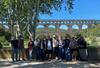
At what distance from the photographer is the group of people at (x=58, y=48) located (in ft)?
79.6

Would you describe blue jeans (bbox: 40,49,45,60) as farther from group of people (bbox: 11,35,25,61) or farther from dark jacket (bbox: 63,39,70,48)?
dark jacket (bbox: 63,39,70,48)

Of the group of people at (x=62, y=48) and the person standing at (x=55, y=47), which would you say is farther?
the person standing at (x=55, y=47)

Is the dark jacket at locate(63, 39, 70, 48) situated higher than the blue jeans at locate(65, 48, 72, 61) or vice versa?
the dark jacket at locate(63, 39, 70, 48)

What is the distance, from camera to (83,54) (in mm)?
24359

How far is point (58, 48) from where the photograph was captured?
81.3 ft

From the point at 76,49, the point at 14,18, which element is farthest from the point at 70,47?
the point at 14,18

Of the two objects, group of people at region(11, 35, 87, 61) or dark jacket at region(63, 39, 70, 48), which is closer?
group of people at region(11, 35, 87, 61)

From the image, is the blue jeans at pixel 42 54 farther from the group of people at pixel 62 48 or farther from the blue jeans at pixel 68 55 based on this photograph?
the blue jeans at pixel 68 55

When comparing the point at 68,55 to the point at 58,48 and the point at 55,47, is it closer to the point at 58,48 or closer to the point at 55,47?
the point at 58,48

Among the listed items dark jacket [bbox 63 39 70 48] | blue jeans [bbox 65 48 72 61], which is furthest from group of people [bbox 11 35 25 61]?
blue jeans [bbox 65 48 72 61]

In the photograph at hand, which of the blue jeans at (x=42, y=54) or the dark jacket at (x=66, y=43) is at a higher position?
the dark jacket at (x=66, y=43)

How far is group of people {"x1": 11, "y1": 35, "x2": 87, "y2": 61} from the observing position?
955 inches

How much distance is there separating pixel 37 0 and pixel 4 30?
4928 centimetres

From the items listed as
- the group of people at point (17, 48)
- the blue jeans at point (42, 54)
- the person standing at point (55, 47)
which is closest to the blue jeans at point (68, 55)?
the person standing at point (55, 47)
